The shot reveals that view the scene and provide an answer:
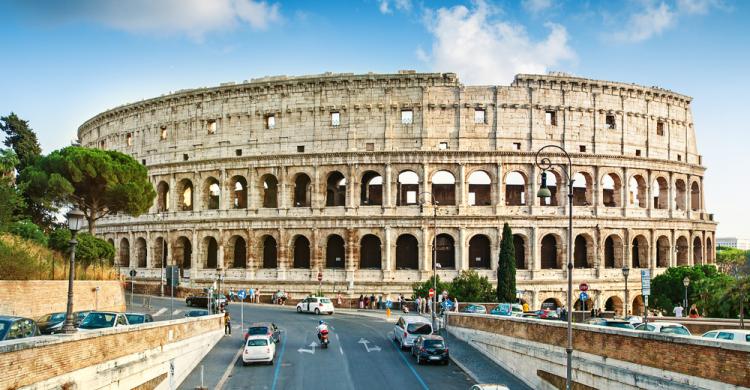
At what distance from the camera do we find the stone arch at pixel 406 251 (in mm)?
51438

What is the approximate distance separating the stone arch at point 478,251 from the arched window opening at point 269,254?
16047mm

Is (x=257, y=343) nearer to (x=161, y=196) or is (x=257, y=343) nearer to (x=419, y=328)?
(x=419, y=328)

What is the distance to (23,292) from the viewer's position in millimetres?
27609

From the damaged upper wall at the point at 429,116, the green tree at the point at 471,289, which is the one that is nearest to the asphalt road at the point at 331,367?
the green tree at the point at 471,289

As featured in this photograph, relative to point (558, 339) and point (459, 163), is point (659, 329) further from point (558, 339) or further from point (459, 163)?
point (459, 163)

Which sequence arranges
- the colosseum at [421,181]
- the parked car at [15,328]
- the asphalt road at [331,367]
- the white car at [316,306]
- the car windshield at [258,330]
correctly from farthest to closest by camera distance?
1. the colosseum at [421,181]
2. the white car at [316,306]
3. the car windshield at [258,330]
4. the asphalt road at [331,367]
5. the parked car at [15,328]

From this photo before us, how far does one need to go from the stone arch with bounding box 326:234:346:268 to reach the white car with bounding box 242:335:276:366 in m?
28.0

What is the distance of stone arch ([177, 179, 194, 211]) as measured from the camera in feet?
185

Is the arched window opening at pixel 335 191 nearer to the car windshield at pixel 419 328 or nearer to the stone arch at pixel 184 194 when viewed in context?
the stone arch at pixel 184 194

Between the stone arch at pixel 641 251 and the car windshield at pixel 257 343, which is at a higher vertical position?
the stone arch at pixel 641 251

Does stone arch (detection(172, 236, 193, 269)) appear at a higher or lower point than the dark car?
higher

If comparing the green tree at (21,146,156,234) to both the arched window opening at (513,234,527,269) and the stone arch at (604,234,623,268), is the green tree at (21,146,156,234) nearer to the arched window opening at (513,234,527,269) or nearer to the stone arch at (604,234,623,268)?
the arched window opening at (513,234,527,269)

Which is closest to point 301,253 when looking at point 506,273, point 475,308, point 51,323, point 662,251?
point 506,273

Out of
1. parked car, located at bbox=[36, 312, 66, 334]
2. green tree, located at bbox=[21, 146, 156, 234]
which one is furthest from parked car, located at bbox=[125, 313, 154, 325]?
green tree, located at bbox=[21, 146, 156, 234]
